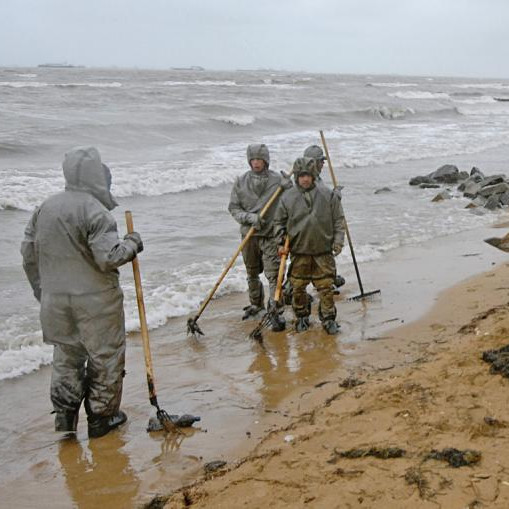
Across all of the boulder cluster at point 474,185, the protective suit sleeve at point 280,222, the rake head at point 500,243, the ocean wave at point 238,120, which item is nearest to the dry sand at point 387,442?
the protective suit sleeve at point 280,222

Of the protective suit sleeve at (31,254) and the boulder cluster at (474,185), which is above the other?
the protective suit sleeve at (31,254)

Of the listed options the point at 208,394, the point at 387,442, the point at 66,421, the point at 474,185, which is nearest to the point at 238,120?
the point at 474,185

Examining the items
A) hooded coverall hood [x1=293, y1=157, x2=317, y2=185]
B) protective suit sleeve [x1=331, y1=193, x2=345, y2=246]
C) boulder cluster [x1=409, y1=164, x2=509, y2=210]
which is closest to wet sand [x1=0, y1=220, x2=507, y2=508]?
protective suit sleeve [x1=331, y1=193, x2=345, y2=246]

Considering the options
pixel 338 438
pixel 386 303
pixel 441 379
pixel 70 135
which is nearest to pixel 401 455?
Answer: pixel 338 438

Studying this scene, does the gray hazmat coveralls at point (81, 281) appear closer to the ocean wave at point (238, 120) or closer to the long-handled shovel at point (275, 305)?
the long-handled shovel at point (275, 305)

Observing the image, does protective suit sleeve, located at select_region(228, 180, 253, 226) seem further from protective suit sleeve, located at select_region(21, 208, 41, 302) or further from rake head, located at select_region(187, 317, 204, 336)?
protective suit sleeve, located at select_region(21, 208, 41, 302)

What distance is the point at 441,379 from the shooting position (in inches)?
175

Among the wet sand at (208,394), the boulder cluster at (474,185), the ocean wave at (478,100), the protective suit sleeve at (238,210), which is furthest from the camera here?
the ocean wave at (478,100)

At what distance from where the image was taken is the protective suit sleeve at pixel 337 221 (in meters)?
6.42

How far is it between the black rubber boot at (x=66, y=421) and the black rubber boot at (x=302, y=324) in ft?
9.21

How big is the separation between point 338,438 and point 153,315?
4.14 metres

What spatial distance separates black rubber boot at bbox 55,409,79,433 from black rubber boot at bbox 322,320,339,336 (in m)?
2.85

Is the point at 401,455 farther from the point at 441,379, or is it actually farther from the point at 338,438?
the point at 441,379

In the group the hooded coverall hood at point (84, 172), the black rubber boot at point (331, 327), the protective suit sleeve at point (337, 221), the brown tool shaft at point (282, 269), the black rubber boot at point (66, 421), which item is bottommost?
the black rubber boot at point (331, 327)
